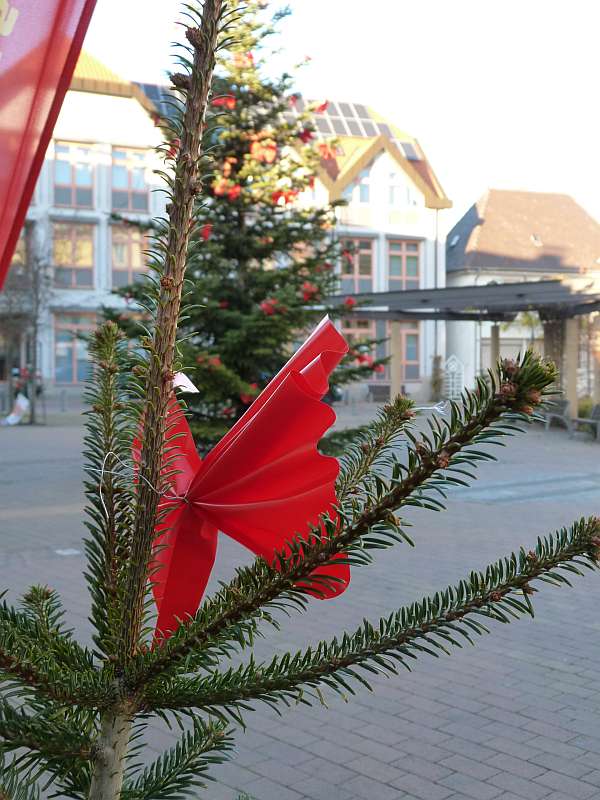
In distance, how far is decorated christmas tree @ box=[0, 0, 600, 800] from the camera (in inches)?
56.7

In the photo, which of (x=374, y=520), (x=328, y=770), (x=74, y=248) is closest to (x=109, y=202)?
(x=74, y=248)

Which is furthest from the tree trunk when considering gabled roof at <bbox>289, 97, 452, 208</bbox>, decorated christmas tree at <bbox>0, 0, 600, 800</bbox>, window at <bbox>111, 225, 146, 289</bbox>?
gabled roof at <bbox>289, 97, 452, 208</bbox>

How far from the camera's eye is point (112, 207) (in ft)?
149

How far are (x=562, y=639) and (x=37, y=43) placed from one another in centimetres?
570

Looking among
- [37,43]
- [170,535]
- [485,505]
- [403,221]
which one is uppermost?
[403,221]

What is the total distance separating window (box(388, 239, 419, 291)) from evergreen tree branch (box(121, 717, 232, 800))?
160 feet

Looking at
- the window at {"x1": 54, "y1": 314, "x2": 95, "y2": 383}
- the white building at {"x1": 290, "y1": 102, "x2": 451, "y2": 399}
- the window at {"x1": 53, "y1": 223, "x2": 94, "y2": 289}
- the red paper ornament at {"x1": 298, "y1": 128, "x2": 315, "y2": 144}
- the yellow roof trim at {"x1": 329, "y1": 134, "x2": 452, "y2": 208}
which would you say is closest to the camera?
the red paper ornament at {"x1": 298, "y1": 128, "x2": 315, "y2": 144}

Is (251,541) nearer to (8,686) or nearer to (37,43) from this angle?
(8,686)

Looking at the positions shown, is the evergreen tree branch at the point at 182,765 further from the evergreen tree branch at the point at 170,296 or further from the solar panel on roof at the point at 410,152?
the solar panel on roof at the point at 410,152

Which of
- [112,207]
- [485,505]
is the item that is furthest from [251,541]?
[112,207]

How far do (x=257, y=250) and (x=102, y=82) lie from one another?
3482cm

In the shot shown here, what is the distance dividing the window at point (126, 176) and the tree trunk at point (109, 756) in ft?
148

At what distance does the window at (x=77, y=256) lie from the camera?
4459 centimetres

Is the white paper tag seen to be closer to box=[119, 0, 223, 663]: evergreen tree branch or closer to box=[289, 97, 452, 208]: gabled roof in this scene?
box=[119, 0, 223, 663]: evergreen tree branch
